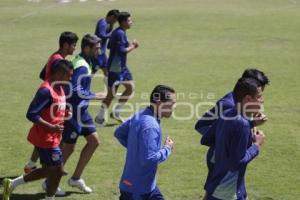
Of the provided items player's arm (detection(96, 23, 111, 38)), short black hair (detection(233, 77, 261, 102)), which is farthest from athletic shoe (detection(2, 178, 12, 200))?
player's arm (detection(96, 23, 111, 38))

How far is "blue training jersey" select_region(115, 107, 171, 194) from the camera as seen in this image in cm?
633

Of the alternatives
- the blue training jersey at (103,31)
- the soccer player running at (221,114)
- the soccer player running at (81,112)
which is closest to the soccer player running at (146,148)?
the soccer player running at (221,114)

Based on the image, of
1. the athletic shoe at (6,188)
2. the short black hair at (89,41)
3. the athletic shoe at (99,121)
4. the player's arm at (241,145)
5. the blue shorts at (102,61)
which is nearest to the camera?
the player's arm at (241,145)

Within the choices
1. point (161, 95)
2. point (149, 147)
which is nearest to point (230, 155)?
point (149, 147)

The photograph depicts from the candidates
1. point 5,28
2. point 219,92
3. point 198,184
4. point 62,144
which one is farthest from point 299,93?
point 5,28

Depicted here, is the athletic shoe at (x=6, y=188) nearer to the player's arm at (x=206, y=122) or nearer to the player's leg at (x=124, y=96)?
the player's arm at (x=206, y=122)

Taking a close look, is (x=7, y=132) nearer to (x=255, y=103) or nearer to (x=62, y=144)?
(x=62, y=144)

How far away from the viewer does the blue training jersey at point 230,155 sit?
6031 mm

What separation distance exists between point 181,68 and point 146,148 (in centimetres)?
1375

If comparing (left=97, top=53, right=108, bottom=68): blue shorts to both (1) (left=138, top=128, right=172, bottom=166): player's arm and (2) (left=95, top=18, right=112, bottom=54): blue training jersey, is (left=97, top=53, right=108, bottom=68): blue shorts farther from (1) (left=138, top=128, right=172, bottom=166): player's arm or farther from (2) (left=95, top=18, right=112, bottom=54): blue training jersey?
(1) (left=138, top=128, right=172, bottom=166): player's arm

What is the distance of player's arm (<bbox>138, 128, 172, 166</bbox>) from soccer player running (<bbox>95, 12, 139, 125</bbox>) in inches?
272

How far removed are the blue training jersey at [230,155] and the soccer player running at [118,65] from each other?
275 inches

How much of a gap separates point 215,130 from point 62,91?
2.43 m

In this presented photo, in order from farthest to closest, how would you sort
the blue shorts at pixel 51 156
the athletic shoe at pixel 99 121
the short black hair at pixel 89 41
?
1. the athletic shoe at pixel 99 121
2. the short black hair at pixel 89 41
3. the blue shorts at pixel 51 156
